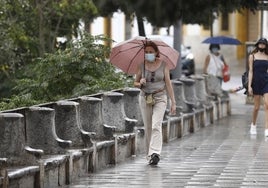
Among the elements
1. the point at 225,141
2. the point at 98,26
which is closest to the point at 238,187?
the point at 225,141

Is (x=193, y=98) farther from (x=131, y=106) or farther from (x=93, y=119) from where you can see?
(x=93, y=119)

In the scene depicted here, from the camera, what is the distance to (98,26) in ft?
177

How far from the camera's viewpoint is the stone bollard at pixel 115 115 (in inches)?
614

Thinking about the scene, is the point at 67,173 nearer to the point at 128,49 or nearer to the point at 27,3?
the point at 128,49

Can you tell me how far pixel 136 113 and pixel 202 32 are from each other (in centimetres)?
4032

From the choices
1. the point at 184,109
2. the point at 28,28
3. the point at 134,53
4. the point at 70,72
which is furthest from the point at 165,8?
the point at 28,28

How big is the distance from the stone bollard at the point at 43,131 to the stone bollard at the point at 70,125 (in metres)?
0.75

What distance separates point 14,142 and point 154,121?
349cm

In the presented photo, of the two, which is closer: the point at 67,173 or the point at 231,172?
the point at 67,173

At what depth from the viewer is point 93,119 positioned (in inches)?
574

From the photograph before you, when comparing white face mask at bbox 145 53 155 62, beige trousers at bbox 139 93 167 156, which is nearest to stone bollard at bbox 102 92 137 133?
beige trousers at bbox 139 93 167 156

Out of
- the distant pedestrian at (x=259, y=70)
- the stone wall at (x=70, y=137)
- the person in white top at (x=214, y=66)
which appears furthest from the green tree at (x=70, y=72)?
the person in white top at (x=214, y=66)

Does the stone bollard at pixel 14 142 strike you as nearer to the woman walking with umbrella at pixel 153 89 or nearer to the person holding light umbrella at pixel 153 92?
the person holding light umbrella at pixel 153 92

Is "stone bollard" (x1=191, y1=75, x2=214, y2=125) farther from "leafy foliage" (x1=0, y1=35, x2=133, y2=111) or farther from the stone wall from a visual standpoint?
the stone wall
